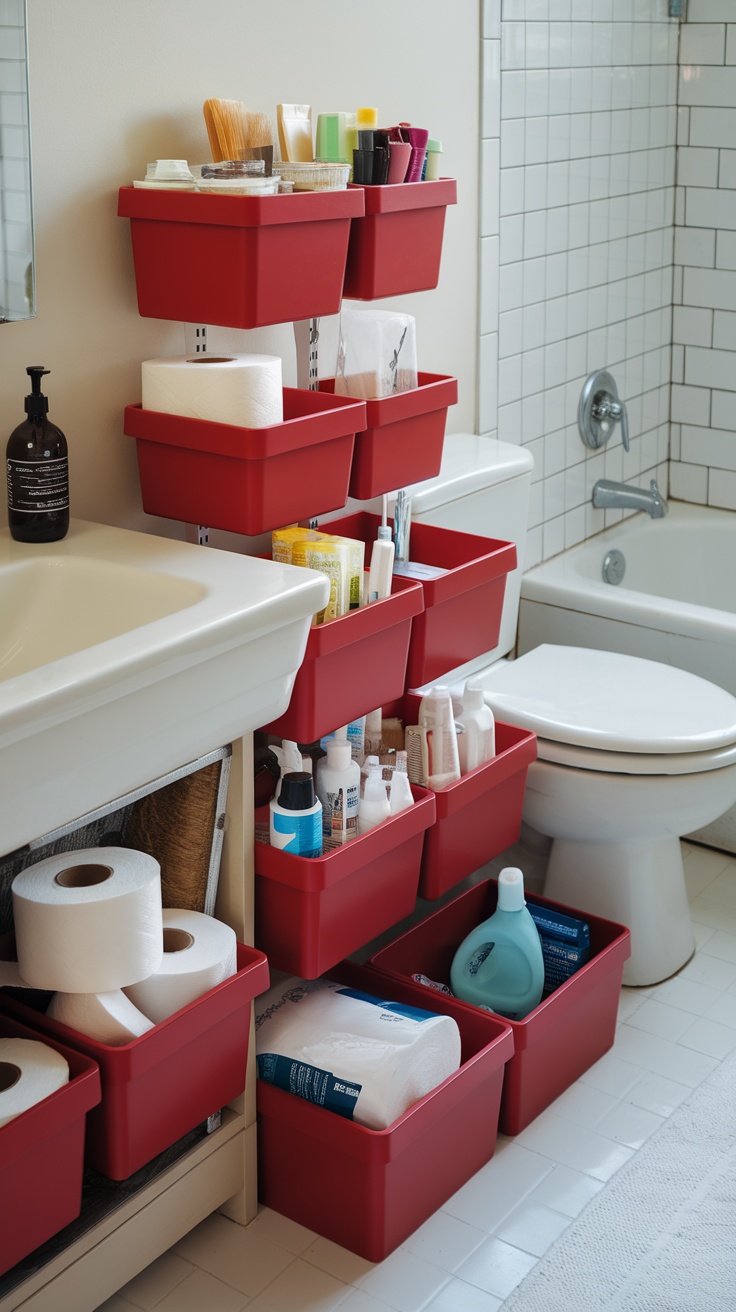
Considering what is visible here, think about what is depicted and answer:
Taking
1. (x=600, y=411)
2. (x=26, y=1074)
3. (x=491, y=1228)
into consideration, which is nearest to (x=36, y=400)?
(x=26, y=1074)

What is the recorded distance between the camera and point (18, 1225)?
1.46 m

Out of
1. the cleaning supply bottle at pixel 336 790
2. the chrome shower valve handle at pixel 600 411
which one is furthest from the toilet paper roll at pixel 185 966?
the chrome shower valve handle at pixel 600 411

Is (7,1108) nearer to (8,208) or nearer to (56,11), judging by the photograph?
(8,208)

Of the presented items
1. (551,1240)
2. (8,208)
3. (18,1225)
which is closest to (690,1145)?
(551,1240)

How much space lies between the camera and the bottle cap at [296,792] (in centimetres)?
178

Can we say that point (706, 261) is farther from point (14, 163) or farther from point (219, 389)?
point (14, 163)

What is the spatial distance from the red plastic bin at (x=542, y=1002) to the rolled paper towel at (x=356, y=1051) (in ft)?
0.47

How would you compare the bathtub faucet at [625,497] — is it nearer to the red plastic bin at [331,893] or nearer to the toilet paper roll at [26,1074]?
the red plastic bin at [331,893]

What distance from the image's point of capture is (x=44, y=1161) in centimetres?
146

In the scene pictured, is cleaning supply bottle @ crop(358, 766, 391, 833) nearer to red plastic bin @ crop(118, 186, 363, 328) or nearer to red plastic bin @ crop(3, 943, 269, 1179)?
red plastic bin @ crop(3, 943, 269, 1179)

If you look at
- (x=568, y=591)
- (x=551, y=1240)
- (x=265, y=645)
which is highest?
(x=265, y=645)

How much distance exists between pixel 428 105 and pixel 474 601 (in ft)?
2.97

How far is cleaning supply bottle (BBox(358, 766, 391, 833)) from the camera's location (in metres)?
1.89

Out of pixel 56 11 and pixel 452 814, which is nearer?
pixel 56 11
